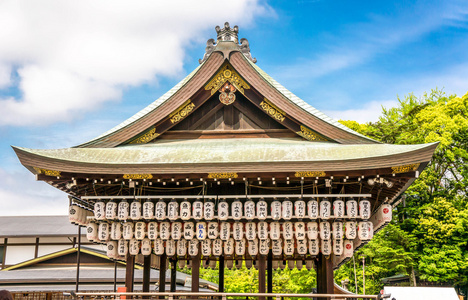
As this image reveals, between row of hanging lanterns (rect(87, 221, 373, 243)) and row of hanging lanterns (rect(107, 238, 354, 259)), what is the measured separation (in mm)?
167

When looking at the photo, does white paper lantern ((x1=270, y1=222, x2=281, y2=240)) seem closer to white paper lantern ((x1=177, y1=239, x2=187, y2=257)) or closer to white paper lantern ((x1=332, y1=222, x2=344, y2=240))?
white paper lantern ((x1=332, y1=222, x2=344, y2=240))

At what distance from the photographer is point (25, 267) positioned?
77.9 feet

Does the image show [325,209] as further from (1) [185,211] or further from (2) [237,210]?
(1) [185,211]

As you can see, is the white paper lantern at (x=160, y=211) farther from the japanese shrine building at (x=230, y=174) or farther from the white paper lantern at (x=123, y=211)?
the white paper lantern at (x=123, y=211)

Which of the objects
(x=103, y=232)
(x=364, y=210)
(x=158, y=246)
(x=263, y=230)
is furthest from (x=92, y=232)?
(x=364, y=210)

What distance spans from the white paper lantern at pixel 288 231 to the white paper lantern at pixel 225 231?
51.1 inches

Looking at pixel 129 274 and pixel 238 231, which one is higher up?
pixel 238 231

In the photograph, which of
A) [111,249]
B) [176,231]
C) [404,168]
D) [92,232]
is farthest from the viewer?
[111,249]

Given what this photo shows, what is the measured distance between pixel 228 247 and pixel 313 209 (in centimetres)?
233

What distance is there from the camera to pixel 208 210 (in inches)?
434

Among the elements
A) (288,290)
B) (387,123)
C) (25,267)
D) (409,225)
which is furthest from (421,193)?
(25,267)

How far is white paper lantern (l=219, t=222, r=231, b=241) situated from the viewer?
36.6ft

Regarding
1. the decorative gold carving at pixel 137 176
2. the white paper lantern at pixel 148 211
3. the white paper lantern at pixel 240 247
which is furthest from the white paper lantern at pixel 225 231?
the decorative gold carving at pixel 137 176

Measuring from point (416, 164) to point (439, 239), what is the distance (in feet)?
69.2
